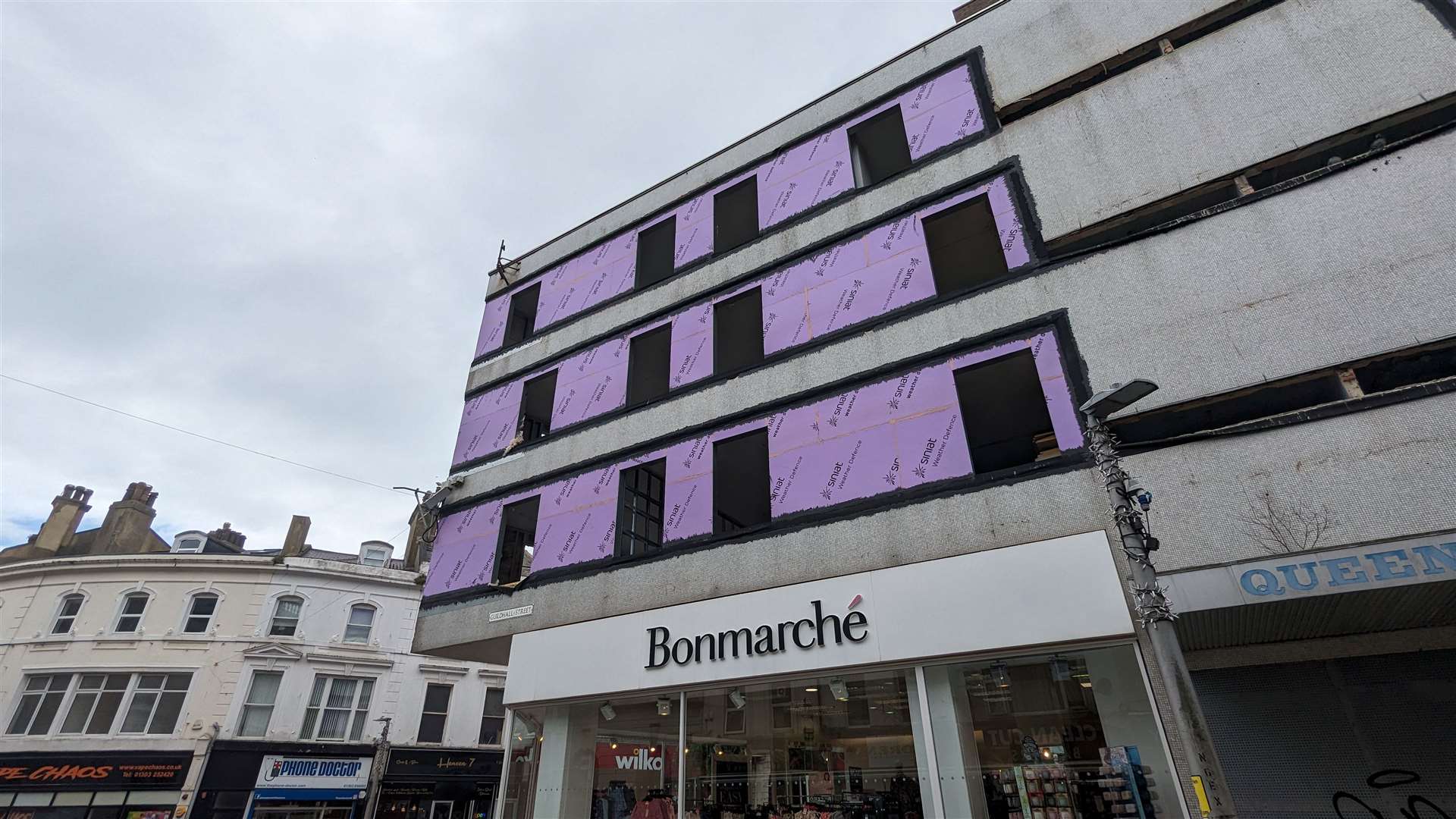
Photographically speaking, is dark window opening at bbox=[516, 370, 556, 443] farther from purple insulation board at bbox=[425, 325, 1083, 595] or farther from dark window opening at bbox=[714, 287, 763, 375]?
dark window opening at bbox=[714, 287, 763, 375]

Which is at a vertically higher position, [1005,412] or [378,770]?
[1005,412]

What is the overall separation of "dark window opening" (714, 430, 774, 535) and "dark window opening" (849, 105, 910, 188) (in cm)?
624

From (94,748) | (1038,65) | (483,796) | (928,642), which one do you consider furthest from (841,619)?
(94,748)

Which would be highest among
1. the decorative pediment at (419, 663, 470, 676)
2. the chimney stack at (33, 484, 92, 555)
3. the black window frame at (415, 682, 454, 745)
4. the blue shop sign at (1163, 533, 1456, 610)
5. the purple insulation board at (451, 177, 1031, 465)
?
the chimney stack at (33, 484, 92, 555)

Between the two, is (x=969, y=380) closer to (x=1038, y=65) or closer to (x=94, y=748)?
(x=1038, y=65)

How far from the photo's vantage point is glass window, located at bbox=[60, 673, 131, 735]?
24.3 metres

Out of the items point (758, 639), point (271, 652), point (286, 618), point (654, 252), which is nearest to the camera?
point (758, 639)

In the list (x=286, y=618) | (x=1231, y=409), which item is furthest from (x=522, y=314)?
(x=286, y=618)

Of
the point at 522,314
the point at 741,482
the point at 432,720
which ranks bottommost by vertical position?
the point at 432,720

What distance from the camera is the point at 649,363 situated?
16.6 metres

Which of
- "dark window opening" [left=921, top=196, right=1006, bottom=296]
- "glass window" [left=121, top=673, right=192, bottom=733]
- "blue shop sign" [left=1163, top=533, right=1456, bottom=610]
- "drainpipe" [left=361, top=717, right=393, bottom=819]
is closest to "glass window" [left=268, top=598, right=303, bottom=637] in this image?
"glass window" [left=121, top=673, right=192, bottom=733]

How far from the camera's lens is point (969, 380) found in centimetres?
1170

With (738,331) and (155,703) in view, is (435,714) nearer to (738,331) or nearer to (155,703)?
(155,703)

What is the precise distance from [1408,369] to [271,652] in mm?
33748
